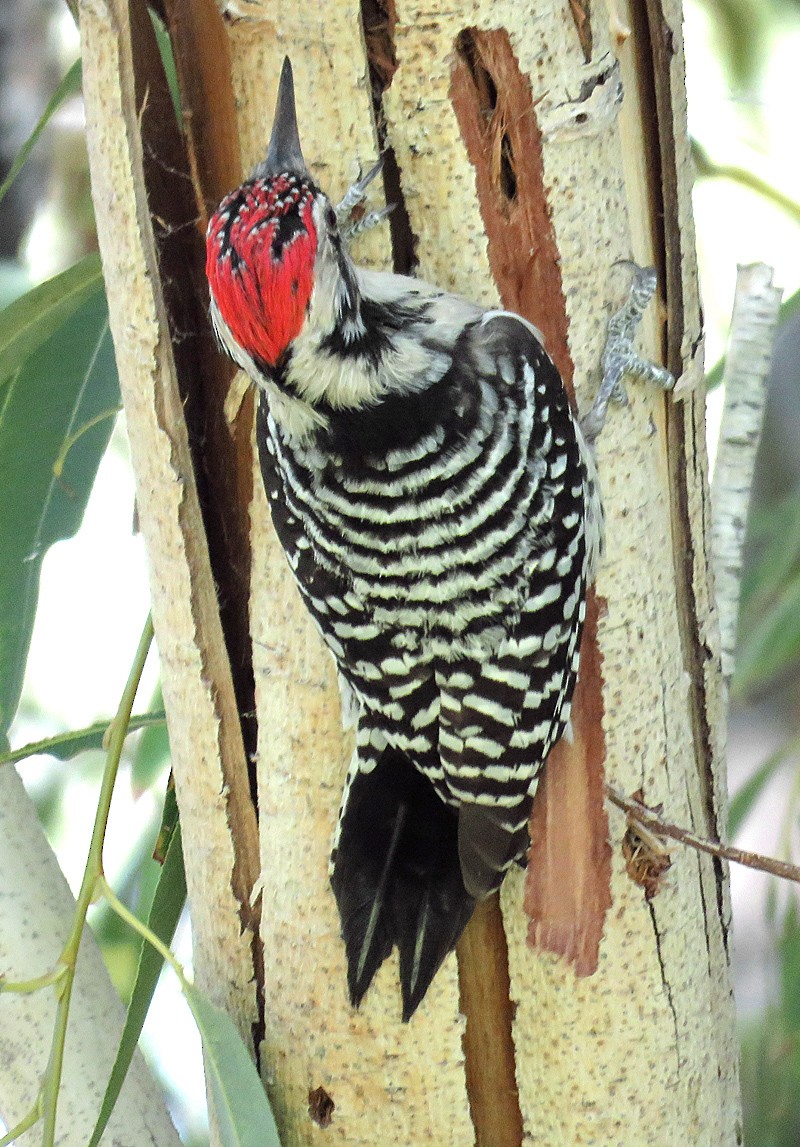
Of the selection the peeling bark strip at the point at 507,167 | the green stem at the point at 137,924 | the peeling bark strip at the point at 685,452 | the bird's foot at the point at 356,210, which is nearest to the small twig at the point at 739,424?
the peeling bark strip at the point at 685,452

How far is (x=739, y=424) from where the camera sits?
1.39m

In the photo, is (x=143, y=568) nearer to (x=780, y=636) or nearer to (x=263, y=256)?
(x=780, y=636)

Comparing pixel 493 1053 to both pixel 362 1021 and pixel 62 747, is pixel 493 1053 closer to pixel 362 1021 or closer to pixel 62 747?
pixel 362 1021

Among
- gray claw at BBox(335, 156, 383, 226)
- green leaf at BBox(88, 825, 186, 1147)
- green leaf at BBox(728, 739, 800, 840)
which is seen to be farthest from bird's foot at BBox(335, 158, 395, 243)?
green leaf at BBox(728, 739, 800, 840)

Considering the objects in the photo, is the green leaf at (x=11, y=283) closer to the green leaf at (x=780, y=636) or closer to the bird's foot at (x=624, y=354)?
the bird's foot at (x=624, y=354)

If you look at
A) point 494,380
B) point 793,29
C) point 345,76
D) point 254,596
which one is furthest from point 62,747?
point 793,29

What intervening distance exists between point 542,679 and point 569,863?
0.52 ft

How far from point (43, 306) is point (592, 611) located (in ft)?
1.89

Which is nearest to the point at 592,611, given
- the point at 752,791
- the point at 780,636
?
the point at 780,636

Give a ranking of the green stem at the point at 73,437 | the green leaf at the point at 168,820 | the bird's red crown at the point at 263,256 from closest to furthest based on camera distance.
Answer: the bird's red crown at the point at 263,256, the green stem at the point at 73,437, the green leaf at the point at 168,820

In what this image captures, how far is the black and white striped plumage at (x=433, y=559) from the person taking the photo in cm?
103

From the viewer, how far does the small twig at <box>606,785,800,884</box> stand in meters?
1.02

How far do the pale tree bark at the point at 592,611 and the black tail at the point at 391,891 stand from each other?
2 cm

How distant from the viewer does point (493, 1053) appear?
1.07m
